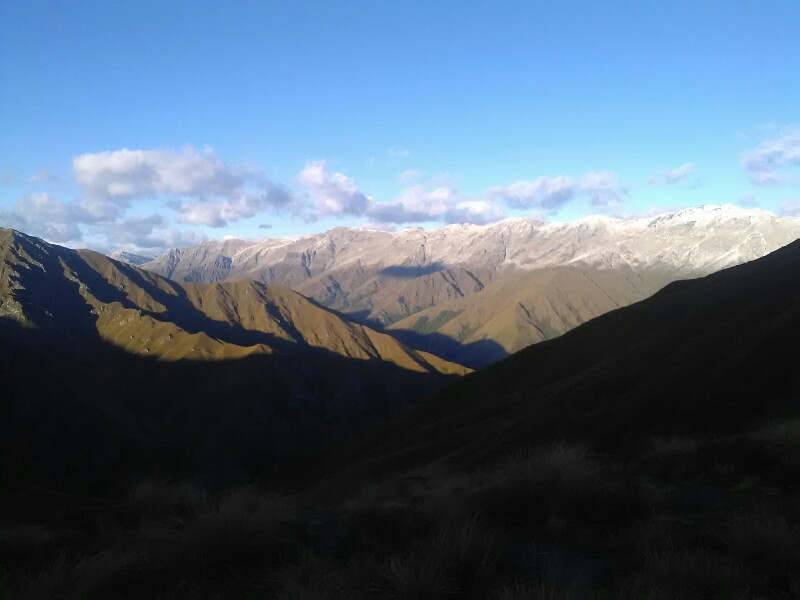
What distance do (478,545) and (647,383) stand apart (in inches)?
1163

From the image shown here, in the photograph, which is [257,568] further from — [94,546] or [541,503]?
[541,503]

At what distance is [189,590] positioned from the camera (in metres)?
6.21

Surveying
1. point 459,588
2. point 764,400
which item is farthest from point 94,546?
point 764,400

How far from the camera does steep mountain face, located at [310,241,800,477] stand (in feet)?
81.5

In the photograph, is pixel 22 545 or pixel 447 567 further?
pixel 22 545

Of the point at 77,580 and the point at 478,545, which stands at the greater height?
the point at 77,580

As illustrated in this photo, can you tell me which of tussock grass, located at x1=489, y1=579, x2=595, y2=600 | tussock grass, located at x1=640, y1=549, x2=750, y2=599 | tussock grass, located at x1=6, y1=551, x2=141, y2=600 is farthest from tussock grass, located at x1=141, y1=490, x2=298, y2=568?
tussock grass, located at x1=640, y1=549, x2=750, y2=599

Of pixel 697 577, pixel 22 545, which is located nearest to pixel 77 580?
pixel 22 545

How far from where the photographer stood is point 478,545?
625 cm

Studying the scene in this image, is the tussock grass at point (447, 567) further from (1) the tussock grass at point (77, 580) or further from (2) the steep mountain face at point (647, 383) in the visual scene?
(2) the steep mountain face at point (647, 383)

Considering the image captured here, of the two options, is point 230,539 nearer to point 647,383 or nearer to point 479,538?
point 479,538

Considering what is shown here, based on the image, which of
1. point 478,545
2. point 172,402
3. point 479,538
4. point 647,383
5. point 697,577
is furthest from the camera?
point 172,402

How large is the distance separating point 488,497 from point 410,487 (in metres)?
4.75

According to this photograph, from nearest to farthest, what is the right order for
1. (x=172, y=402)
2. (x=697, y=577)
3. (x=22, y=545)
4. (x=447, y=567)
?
1. (x=697, y=577)
2. (x=447, y=567)
3. (x=22, y=545)
4. (x=172, y=402)
